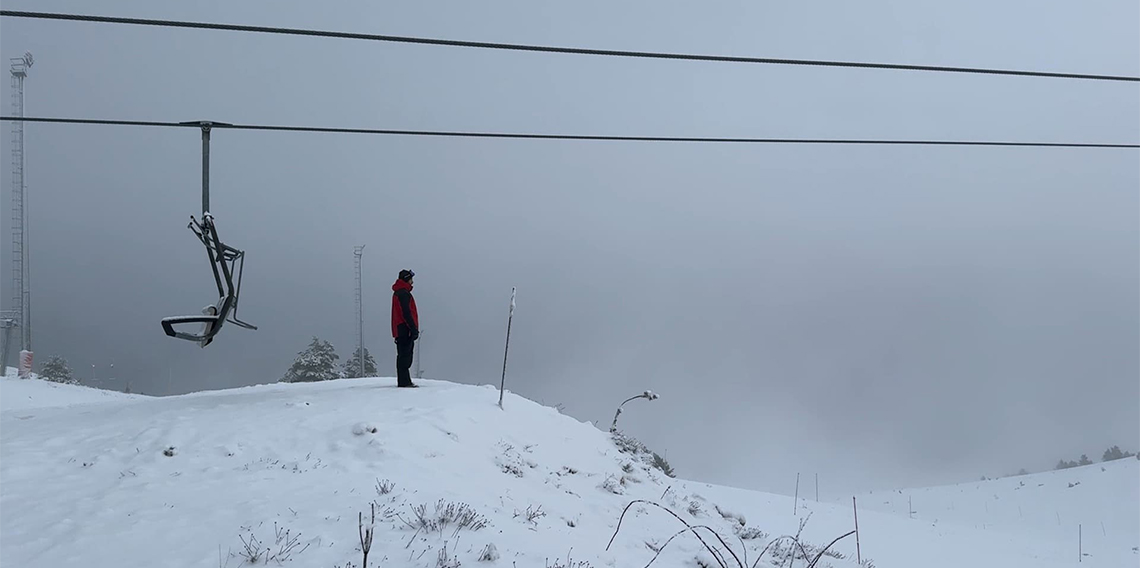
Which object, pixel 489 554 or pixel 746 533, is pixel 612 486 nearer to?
pixel 746 533

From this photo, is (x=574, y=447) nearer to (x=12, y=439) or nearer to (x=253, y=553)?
(x=253, y=553)

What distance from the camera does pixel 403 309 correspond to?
11.9m

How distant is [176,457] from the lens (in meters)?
7.94

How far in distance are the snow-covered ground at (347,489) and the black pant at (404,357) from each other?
451 mm

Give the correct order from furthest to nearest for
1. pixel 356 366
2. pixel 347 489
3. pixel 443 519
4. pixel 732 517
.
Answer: pixel 356 366
pixel 732 517
pixel 347 489
pixel 443 519

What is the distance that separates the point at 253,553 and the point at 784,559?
6.11 meters

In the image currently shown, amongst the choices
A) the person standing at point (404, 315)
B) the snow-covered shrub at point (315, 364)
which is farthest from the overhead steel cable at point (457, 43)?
the snow-covered shrub at point (315, 364)

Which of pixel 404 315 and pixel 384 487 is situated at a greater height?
pixel 404 315

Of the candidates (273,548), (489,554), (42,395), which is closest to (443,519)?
(489,554)

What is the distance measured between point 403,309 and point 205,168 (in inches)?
169

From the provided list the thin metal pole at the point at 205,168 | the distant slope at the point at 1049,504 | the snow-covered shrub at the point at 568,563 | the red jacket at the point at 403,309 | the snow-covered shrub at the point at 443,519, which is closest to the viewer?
the snow-covered shrub at the point at 568,563

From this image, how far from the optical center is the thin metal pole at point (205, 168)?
26.9ft

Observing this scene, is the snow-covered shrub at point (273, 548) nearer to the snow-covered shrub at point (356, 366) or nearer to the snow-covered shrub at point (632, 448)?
the snow-covered shrub at point (632, 448)

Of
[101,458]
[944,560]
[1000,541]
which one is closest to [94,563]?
[101,458]
